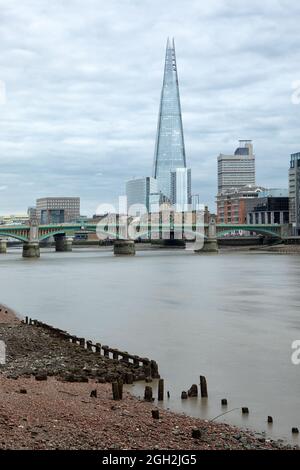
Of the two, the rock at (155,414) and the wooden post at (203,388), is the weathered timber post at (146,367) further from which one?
the rock at (155,414)

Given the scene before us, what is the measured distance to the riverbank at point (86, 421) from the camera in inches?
391

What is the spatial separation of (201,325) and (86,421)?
14.5 metres

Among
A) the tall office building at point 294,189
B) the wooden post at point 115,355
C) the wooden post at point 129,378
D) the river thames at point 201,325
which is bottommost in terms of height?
the river thames at point 201,325

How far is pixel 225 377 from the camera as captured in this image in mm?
16047

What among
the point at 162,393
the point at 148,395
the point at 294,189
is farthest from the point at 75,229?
the point at 148,395

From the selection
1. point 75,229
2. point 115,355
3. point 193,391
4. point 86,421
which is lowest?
point 193,391

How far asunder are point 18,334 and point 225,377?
28.0 feet

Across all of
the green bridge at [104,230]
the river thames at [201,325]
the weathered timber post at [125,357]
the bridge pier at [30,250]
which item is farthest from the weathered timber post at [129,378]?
the bridge pier at [30,250]

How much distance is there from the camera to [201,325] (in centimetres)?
2511

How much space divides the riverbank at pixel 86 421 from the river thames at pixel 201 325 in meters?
1.07

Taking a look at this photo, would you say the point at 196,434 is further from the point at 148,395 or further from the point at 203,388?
the point at 203,388

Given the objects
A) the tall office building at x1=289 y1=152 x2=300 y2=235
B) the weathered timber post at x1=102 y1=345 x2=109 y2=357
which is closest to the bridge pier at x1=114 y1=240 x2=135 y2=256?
the tall office building at x1=289 y1=152 x2=300 y2=235

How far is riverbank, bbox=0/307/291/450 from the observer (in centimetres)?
993

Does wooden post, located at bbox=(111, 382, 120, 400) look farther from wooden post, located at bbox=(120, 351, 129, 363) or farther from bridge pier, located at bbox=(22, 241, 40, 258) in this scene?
bridge pier, located at bbox=(22, 241, 40, 258)
